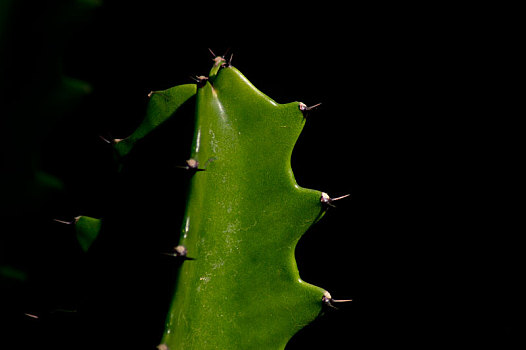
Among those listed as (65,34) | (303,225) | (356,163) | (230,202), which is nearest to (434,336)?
(356,163)

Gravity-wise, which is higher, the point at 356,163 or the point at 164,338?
the point at 356,163

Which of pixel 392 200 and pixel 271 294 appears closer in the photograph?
pixel 271 294

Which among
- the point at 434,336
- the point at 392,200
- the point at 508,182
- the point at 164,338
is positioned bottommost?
the point at 434,336

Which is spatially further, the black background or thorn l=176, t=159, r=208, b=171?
the black background

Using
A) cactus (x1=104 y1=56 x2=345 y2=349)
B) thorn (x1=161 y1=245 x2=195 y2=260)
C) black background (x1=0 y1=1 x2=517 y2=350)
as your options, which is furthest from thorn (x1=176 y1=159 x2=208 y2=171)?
black background (x1=0 y1=1 x2=517 y2=350)

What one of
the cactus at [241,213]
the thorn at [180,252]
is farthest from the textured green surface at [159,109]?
the thorn at [180,252]

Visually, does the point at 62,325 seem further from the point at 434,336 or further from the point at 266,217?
the point at 434,336

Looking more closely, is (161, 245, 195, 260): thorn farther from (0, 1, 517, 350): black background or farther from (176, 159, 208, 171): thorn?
(0, 1, 517, 350): black background

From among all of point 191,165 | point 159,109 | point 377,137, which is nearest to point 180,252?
point 191,165
